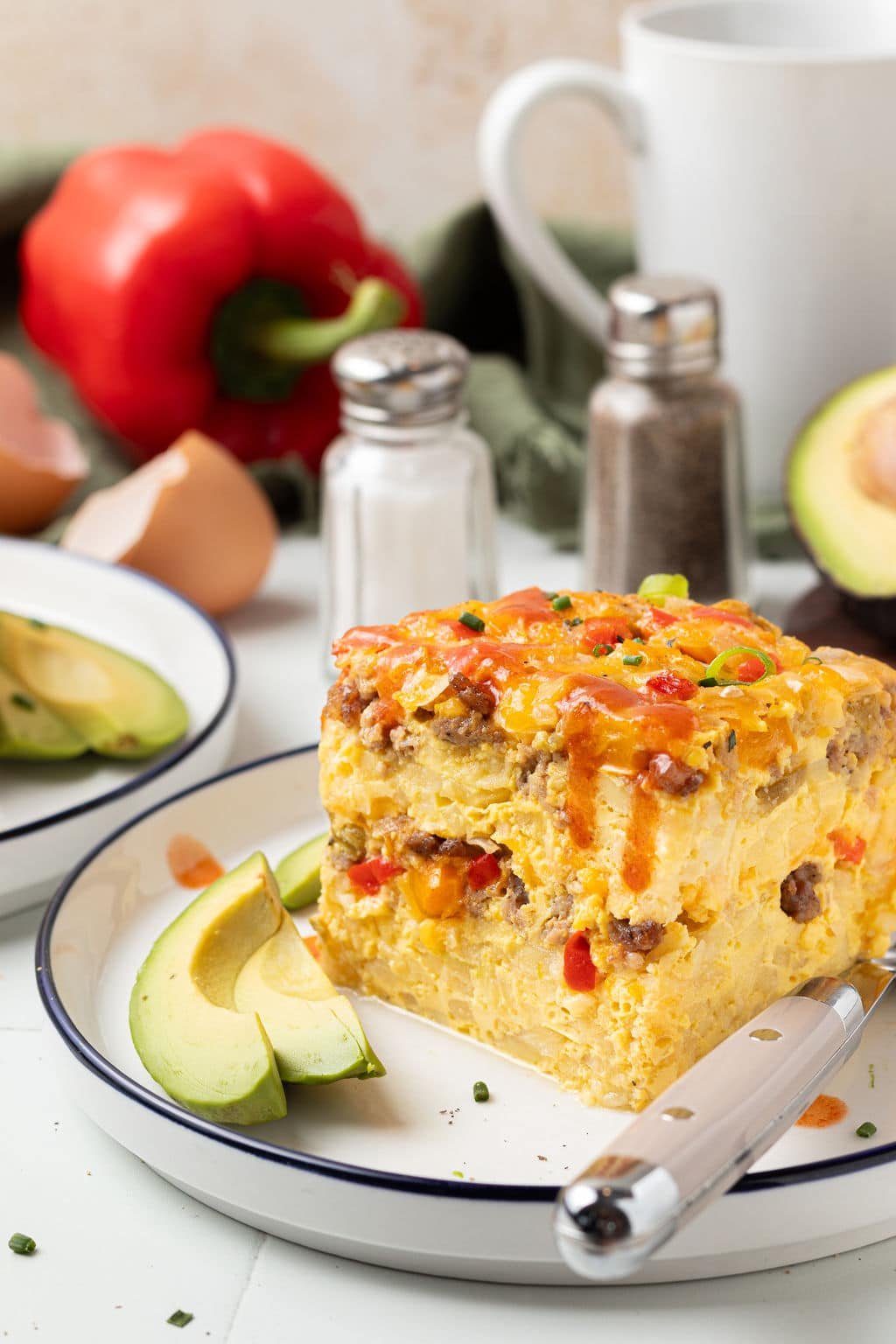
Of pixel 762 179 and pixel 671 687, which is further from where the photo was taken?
pixel 762 179

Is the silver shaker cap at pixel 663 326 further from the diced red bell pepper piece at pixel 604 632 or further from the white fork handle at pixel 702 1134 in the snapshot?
the white fork handle at pixel 702 1134

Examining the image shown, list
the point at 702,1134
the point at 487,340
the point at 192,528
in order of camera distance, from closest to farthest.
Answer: the point at 702,1134 → the point at 192,528 → the point at 487,340

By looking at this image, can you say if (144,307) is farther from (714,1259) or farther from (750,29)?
(714,1259)

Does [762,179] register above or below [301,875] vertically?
above

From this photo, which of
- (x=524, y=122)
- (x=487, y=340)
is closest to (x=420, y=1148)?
(x=524, y=122)

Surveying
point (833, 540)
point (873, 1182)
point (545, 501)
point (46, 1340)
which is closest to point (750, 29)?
point (545, 501)

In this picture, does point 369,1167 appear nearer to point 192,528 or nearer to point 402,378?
point 402,378

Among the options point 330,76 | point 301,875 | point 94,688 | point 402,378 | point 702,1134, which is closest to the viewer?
point 702,1134

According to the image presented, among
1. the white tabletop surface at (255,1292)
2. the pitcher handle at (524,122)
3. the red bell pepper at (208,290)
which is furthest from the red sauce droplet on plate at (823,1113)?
A: the red bell pepper at (208,290)
